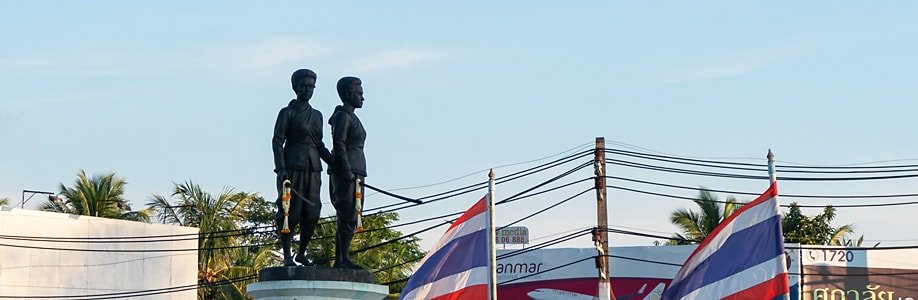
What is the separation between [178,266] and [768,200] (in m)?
26.4

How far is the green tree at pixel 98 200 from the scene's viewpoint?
2067 inches

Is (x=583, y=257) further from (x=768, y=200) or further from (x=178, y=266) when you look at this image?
(x=768, y=200)

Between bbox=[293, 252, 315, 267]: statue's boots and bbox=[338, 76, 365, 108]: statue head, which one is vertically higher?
bbox=[338, 76, 365, 108]: statue head

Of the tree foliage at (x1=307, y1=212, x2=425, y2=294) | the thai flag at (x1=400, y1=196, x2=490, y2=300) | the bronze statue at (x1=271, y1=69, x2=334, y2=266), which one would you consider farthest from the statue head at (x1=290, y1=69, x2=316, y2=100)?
the tree foliage at (x1=307, y1=212, x2=425, y2=294)

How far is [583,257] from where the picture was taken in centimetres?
5141

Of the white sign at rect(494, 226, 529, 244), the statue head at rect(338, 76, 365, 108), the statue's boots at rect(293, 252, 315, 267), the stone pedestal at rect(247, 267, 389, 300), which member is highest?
the white sign at rect(494, 226, 529, 244)

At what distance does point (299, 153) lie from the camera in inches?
849

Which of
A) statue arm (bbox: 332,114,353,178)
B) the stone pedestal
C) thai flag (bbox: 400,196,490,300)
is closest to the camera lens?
the stone pedestal

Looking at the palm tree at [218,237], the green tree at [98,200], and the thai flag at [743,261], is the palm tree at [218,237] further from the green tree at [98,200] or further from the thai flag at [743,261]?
the thai flag at [743,261]

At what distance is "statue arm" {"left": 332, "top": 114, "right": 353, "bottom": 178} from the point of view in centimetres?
2172

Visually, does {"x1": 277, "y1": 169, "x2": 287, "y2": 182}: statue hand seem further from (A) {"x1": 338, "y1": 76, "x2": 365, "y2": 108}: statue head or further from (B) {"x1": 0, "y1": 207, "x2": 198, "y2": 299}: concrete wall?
(B) {"x1": 0, "y1": 207, "x2": 198, "y2": 299}: concrete wall

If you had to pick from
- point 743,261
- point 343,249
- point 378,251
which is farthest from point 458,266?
point 378,251

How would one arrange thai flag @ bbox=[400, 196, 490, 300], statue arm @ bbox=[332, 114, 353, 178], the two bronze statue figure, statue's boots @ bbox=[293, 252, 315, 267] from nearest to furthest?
the two bronze statue figure < statue arm @ bbox=[332, 114, 353, 178] < statue's boots @ bbox=[293, 252, 315, 267] < thai flag @ bbox=[400, 196, 490, 300]

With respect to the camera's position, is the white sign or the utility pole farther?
the white sign
